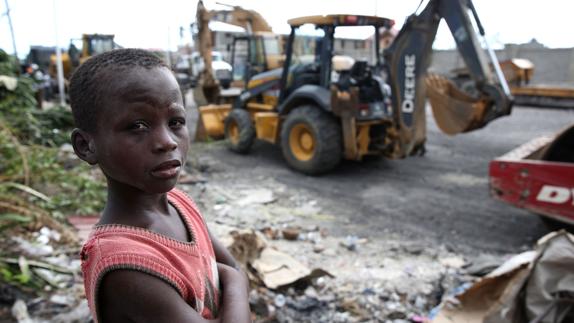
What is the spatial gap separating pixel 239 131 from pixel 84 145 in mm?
7274

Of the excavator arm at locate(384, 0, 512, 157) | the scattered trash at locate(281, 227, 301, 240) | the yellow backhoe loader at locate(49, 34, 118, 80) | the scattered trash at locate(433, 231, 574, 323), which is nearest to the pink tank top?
the scattered trash at locate(433, 231, 574, 323)

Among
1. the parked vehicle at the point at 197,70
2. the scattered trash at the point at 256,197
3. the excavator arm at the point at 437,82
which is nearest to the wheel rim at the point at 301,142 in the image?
the scattered trash at the point at 256,197

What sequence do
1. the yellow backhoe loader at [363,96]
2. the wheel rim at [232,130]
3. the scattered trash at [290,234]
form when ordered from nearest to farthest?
the scattered trash at [290,234], the yellow backhoe loader at [363,96], the wheel rim at [232,130]

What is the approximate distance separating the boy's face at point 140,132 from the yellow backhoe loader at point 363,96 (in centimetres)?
488

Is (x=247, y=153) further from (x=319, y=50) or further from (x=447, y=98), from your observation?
(x=447, y=98)

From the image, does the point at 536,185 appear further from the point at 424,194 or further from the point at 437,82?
the point at 437,82

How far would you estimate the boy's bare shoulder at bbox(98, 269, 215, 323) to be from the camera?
887 millimetres

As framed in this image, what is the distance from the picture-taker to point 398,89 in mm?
5906

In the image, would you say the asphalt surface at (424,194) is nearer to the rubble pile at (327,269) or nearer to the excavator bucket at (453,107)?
the rubble pile at (327,269)

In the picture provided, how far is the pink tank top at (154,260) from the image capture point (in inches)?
35.4

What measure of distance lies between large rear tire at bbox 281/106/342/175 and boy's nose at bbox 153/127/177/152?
5702mm

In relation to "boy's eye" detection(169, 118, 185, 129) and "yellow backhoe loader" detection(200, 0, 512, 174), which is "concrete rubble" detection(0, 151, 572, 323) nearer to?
"yellow backhoe loader" detection(200, 0, 512, 174)

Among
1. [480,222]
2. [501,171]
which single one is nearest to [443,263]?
[501,171]

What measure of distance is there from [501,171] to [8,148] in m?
4.79
